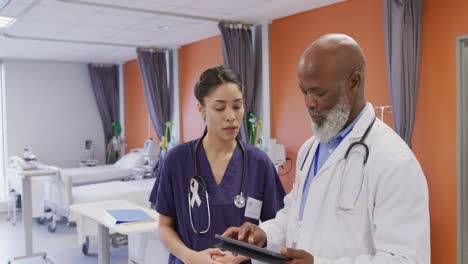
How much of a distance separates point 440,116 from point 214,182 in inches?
87.8

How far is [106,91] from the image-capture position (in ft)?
25.2

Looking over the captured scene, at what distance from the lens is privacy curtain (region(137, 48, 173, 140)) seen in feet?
19.5

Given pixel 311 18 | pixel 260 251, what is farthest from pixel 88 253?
pixel 260 251

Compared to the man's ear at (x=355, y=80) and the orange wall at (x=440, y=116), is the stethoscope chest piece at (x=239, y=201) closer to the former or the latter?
the man's ear at (x=355, y=80)

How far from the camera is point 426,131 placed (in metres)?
3.19

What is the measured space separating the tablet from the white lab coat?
3.5 inches

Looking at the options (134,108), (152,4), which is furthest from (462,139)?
(134,108)

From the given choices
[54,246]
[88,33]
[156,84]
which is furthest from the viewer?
[156,84]

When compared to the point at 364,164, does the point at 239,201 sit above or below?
below

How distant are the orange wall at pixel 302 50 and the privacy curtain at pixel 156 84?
6.71 feet

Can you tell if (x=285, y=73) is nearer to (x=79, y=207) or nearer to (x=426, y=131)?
(x=426, y=131)

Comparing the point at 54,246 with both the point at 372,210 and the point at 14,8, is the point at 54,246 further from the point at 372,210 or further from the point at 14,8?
Result: the point at 372,210

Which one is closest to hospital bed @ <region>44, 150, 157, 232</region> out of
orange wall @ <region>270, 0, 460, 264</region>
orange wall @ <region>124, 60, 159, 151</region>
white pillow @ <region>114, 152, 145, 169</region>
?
white pillow @ <region>114, 152, 145, 169</region>

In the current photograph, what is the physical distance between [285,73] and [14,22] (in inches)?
110
